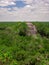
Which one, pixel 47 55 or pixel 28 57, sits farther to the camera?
pixel 47 55

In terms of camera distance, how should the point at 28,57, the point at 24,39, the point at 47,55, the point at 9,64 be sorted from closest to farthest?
1. the point at 9,64
2. the point at 28,57
3. the point at 47,55
4. the point at 24,39

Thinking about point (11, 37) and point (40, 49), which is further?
point (11, 37)

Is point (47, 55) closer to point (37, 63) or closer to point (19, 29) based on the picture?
point (37, 63)

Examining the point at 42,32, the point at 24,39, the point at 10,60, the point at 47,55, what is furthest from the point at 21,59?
the point at 42,32

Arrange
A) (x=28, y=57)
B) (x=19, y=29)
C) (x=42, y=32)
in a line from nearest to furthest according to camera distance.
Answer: (x=28, y=57)
(x=19, y=29)
(x=42, y=32)

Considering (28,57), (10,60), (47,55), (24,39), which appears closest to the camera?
(10,60)

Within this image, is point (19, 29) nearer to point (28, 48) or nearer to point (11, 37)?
point (11, 37)

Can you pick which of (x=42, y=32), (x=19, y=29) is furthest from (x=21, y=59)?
(x=42, y=32)

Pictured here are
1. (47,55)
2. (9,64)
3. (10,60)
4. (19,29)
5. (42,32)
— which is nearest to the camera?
(9,64)
